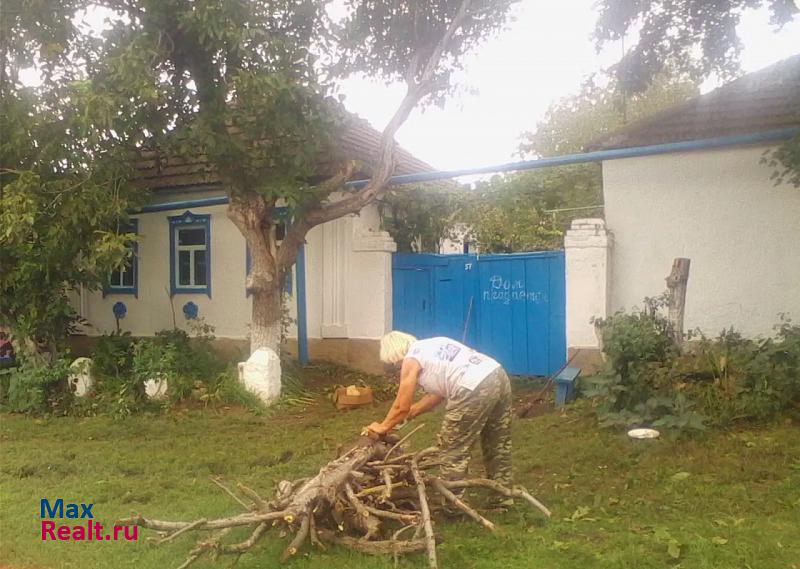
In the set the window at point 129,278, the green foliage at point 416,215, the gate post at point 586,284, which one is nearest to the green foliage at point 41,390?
the window at point 129,278

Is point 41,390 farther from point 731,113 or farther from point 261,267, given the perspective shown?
point 731,113

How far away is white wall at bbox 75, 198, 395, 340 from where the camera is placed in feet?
33.2

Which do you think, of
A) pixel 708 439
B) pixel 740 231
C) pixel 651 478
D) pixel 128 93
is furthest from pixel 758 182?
pixel 128 93

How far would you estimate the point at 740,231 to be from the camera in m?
8.23

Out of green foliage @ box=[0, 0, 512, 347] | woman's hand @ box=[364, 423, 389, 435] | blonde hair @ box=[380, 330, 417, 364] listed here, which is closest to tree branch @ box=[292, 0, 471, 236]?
green foliage @ box=[0, 0, 512, 347]

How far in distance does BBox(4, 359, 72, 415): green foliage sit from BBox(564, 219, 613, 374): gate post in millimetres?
5924

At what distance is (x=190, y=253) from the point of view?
1152 cm

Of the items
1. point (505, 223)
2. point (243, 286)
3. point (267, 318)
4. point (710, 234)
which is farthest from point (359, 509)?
point (505, 223)

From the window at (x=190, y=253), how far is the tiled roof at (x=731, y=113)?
576 cm

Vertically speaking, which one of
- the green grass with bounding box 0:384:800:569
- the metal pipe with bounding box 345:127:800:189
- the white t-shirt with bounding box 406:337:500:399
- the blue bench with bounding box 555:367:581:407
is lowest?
the green grass with bounding box 0:384:800:569

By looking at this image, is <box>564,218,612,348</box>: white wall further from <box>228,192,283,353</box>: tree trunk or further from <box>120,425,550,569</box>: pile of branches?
<box>120,425,550,569</box>: pile of branches

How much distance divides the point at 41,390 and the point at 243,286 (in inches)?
124

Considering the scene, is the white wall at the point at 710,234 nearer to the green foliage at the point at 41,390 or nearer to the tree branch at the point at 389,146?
the tree branch at the point at 389,146

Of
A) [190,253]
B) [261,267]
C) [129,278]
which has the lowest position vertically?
[129,278]
